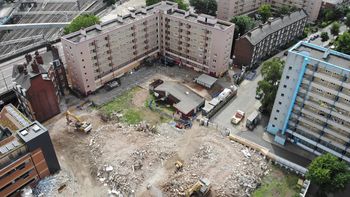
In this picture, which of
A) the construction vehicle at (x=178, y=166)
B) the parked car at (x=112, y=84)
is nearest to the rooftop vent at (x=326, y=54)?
the construction vehicle at (x=178, y=166)

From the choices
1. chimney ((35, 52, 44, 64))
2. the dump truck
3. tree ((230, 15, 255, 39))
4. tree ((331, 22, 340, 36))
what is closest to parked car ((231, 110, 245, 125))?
the dump truck

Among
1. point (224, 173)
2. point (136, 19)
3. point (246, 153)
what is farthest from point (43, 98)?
point (246, 153)

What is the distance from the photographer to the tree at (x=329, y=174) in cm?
4722

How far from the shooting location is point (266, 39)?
8650 cm

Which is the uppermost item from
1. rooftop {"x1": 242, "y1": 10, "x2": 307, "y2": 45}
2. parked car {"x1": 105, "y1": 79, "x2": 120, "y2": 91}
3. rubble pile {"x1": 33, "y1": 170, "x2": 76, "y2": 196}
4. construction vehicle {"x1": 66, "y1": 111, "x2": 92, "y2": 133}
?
rooftop {"x1": 242, "y1": 10, "x2": 307, "y2": 45}

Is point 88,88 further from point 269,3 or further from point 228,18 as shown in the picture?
point 269,3

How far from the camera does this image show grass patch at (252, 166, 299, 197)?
171ft

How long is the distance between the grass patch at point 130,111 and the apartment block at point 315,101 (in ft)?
83.5

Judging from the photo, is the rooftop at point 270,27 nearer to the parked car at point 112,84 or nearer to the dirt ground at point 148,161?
the dirt ground at point 148,161

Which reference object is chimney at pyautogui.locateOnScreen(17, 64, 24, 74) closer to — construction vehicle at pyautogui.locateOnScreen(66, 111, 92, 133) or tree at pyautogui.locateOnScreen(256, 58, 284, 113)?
construction vehicle at pyautogui.locateOnScreen(66, 111, 92, 133)

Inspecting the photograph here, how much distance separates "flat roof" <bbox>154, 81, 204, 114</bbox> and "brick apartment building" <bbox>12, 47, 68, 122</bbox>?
2360 cm

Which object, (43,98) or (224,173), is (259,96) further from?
(43,98)

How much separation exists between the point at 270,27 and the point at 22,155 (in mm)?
72906

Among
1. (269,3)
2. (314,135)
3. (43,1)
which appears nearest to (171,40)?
(314,135)
